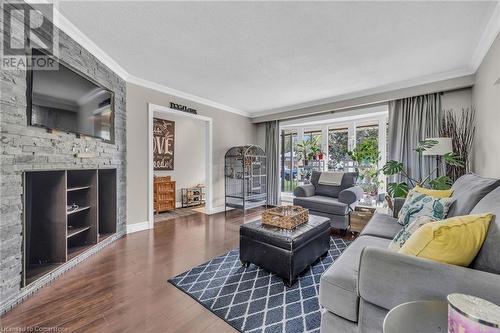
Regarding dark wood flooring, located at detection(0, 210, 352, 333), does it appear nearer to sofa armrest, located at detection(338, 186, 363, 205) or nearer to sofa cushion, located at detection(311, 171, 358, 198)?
sofa armrest, located at detection(338, 186, 363, 205)

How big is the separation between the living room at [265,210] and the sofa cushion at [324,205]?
1.3 inches

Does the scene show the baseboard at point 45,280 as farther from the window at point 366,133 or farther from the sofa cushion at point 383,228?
the window at point 366,133

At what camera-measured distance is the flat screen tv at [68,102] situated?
191 cm

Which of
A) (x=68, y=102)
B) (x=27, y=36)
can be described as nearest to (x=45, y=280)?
(x=68, y=102)

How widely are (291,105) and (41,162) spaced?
434cm

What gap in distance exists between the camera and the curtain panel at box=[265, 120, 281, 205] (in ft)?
18.3

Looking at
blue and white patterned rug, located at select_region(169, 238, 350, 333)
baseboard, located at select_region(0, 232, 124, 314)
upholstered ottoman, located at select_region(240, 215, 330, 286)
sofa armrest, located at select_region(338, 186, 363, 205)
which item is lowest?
blue and white patterned rug, located at select_region(169, 238, 350, 333)

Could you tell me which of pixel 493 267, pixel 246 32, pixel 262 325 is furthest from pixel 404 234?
pixel 246 32

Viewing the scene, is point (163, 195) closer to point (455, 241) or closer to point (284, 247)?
point (284, 247)

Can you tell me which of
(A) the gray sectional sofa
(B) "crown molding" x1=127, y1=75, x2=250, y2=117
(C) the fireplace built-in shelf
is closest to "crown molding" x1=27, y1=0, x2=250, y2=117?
(B) "crown molding" x1=127, y1=75, x2=250, y2=117

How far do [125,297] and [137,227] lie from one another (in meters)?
1.87

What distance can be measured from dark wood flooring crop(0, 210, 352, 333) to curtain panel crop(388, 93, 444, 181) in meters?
3.14

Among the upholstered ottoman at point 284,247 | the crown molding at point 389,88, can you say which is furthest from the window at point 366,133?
the upholstered ottoman at point 284,247

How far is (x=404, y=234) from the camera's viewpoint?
4.87 feet
